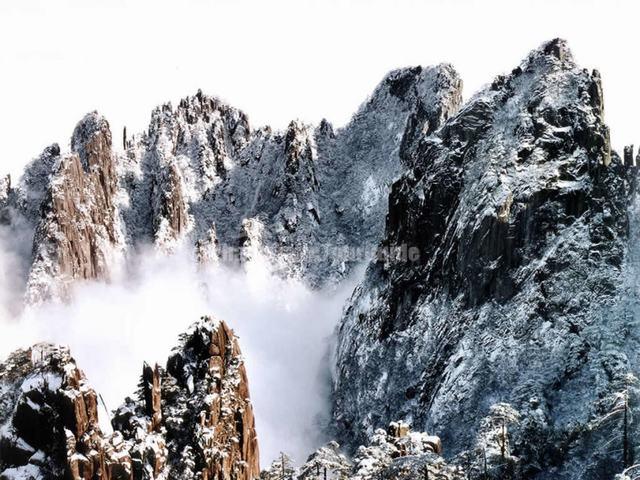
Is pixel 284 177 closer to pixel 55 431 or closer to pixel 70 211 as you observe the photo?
pixel 70 211

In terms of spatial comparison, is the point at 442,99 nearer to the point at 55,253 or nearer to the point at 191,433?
the point at 55,253

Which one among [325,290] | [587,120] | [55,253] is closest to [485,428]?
[587,120]

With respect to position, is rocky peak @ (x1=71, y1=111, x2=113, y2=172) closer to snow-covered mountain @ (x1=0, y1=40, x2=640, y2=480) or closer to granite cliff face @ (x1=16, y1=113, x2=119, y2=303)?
granite cliff face @ (x1=16, y1=113, x2=119, y2=303)

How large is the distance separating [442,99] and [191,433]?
114 metres

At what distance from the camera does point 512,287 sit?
80062mm

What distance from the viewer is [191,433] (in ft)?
152

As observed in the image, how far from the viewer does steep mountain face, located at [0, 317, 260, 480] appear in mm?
38750

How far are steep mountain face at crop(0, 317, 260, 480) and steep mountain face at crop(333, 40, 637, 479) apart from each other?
100 ft

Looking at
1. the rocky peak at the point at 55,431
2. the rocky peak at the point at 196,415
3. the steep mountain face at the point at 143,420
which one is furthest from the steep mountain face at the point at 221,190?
the rocky peak at the point at 55,431

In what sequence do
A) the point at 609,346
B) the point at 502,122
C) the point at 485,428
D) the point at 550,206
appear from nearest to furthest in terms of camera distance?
the point at 485,428 → the point at 609,346 → the point at 550,206 → the point at 502,122

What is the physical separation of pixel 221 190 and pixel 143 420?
446 ft

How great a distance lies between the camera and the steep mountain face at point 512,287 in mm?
67938

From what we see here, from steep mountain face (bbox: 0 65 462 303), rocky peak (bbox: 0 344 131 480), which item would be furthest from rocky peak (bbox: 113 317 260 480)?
steep mountain face (bbox: 0 65 462 303)

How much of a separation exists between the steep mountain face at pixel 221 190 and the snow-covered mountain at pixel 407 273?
1.88 ft
